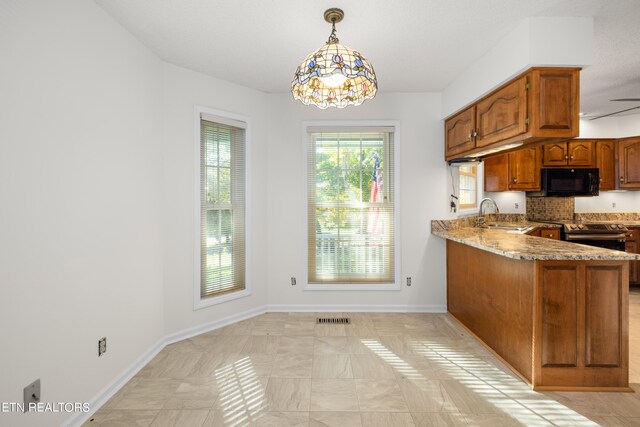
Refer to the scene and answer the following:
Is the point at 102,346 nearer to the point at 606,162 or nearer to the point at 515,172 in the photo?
the point at 515,172

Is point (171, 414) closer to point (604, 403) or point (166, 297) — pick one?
point (166, 297)

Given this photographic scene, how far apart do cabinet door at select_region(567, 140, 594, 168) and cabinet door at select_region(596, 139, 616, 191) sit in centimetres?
11

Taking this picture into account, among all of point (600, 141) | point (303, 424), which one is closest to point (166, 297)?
point (303, 424)

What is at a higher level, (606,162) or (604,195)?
(606,162)

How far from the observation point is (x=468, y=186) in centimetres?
447

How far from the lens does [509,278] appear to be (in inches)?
98.3

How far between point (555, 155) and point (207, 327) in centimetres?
536

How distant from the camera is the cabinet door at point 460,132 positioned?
3148 millimetres

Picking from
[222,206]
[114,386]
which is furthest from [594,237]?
[114,386]

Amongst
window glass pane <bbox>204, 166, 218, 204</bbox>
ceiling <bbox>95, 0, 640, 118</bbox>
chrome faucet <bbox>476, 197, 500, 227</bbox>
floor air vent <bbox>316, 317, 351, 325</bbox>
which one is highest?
ceiling <bbox>95, 0, 640, 118</bbox>

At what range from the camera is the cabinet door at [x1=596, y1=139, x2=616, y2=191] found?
16.3ft

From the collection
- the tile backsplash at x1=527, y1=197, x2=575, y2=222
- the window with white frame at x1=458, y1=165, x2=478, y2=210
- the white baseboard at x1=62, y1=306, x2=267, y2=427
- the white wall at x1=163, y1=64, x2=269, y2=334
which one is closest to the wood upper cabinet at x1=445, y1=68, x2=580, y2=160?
the window with white frame at x1=458, y1=165, x2=478, y2=210

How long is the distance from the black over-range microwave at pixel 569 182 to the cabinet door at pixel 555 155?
0.41 feet

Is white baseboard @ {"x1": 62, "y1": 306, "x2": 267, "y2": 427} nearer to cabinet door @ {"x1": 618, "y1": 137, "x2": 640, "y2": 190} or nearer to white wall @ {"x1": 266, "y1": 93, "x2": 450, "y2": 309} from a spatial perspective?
white wall @ {"x1": 266, "y1": 93, "x2": 450, "y2": 309}
